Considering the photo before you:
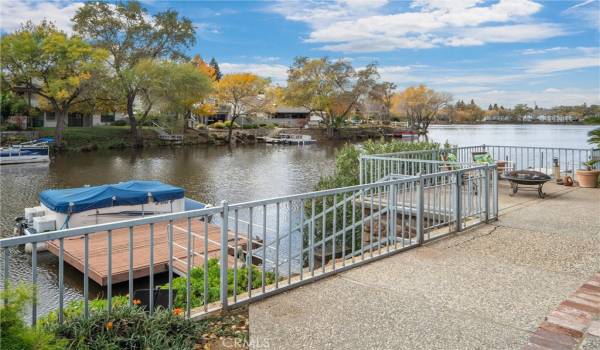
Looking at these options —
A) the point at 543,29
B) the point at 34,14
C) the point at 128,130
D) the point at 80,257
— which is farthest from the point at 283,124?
the point at 80,257

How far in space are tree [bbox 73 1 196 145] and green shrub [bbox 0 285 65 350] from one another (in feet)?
138

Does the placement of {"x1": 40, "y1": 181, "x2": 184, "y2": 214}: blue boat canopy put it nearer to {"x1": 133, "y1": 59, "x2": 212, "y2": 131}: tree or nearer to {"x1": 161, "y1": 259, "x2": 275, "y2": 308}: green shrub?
{"x1": 161, "y1": 259, "x2": 275, "y2": 308}: green shrub

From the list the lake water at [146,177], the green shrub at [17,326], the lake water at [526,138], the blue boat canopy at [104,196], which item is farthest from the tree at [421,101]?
the green shrub at [17,326]

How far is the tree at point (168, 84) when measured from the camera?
41656 mm

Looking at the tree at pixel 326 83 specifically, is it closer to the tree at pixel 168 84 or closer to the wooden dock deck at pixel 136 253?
the tree at pixel 168 84

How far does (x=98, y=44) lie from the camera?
46.2m

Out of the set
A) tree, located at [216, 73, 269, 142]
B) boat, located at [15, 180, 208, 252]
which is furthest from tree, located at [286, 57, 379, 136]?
boat, located at [15, 180, 208, 252]

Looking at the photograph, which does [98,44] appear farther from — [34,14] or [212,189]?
[212,189]

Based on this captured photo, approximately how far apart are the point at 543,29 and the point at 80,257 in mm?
15176

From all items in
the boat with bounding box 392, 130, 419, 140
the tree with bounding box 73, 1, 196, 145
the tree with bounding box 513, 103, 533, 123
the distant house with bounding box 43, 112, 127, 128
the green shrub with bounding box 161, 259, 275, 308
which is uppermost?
the tree with bounding box 73, 1, 196, 145

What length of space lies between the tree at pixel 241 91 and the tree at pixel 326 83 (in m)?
7.85

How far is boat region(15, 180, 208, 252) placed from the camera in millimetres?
11992

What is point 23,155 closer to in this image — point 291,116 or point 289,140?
point 289,140

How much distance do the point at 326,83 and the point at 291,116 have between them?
19712 millimetres
